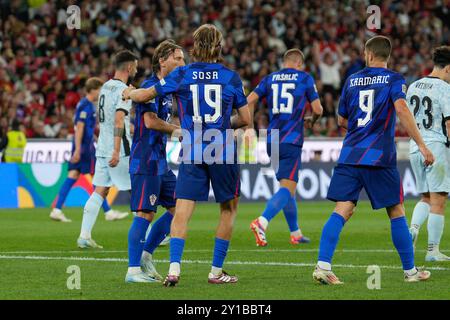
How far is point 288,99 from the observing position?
46.6ft

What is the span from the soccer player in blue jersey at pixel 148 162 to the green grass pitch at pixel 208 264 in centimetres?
30


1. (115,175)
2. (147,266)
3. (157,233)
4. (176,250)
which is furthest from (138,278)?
(115,175)

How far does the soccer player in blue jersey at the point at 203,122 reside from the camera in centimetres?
912

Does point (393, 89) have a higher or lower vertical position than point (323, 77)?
lower

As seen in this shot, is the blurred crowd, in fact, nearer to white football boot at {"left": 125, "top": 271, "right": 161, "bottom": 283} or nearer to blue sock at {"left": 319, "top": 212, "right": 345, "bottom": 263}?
white football boot at {"left": 125, "top": 271, "right": 161, "bottom": 283}

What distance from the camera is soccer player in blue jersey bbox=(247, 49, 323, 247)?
1408 centimetres

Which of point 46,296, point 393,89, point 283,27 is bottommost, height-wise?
point 46,296

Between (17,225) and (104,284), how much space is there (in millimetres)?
8176

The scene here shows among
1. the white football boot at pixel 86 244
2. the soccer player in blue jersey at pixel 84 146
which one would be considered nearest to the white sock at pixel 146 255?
the white football boot at pixel 86 244

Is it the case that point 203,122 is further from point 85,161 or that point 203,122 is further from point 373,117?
point 85,161
